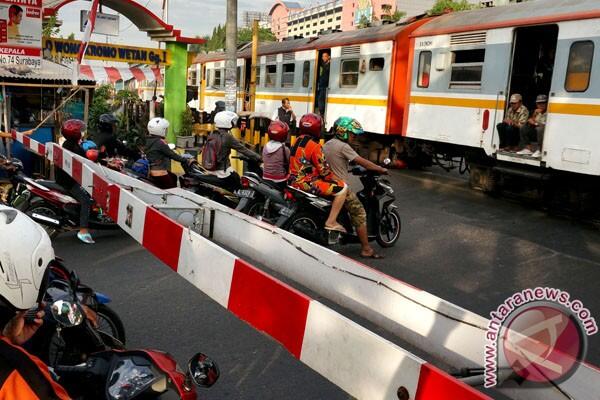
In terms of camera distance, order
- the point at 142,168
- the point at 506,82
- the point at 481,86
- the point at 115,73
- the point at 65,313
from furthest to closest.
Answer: the point at 115,73
the point at 481,86
the point at 506,82
the point at 142,168
the point at 65,313

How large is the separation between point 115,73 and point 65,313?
11909 millimetres

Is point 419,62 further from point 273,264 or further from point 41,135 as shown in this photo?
point 273,264

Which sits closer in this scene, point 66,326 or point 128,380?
point 128,380

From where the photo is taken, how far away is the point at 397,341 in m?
4.18

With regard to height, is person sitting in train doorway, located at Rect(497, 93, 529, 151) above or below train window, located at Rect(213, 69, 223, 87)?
below

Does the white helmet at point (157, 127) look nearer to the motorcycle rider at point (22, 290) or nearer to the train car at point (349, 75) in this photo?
the motorcycle rider at point (22, 290)

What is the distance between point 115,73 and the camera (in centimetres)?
1328

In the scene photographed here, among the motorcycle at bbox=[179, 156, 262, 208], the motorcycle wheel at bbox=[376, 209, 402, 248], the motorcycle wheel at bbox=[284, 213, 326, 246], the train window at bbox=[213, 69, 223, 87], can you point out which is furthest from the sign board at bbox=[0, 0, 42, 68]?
the train window at bbox=[213, 69, 223, 87]

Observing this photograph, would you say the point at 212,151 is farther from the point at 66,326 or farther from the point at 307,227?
the point at 66,326

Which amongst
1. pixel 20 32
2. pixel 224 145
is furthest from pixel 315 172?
pixel 20 32

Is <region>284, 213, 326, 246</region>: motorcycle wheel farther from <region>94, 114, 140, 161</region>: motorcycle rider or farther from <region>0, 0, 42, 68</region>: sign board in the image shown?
<region>0, 0, 42, 68</region>: sign board

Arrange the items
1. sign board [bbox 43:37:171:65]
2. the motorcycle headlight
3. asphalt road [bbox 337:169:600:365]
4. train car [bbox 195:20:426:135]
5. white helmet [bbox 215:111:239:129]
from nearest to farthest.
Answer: the motorcycle headlight, asphalt road [bbox 337:169:600:365], white helmet [bbox 215:111:239:129], sign board [bbox 43:37:171:65], train car [bbox 195:20:426:135]

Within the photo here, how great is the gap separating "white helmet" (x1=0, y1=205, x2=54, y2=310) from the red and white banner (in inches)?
405

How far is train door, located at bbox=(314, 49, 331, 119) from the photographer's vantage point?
15.6 metres
